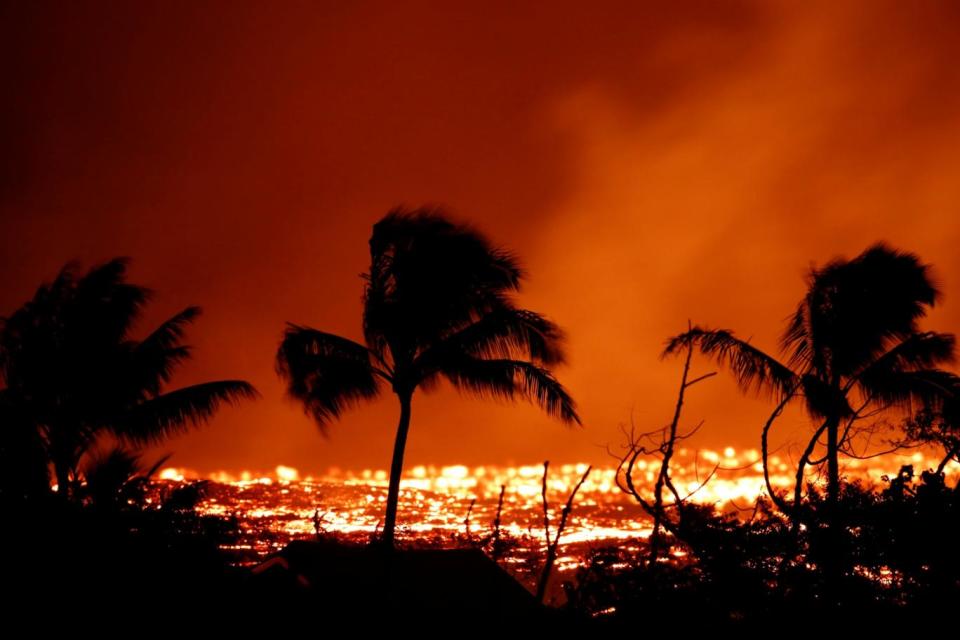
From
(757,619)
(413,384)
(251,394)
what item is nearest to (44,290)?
(251,394)

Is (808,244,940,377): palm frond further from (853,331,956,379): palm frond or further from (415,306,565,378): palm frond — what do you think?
(415,306,565,378): palm frond

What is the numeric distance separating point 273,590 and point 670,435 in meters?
6.26

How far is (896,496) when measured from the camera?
29.5ft

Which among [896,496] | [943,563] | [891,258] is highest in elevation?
[891,258]

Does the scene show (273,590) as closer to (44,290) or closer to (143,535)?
(143,535)

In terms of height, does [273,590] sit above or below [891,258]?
below

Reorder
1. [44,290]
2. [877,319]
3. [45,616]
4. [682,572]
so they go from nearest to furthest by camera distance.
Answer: [45,616] → [682,572] → [877,319] → [44,290]

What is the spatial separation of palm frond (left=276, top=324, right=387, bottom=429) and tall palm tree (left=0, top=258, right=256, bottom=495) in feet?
4.15

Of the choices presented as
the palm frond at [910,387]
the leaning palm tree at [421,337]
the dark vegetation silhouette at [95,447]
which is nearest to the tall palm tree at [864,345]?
the palm frond at [910,387]

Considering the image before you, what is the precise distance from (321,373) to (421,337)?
2.03 metres

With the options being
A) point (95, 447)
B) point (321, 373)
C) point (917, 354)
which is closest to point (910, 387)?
point (917, 354)

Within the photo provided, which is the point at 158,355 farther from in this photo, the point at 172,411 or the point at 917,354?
the point at 917,354

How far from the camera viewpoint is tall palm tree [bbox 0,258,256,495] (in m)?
14.2

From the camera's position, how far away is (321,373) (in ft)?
45.6
